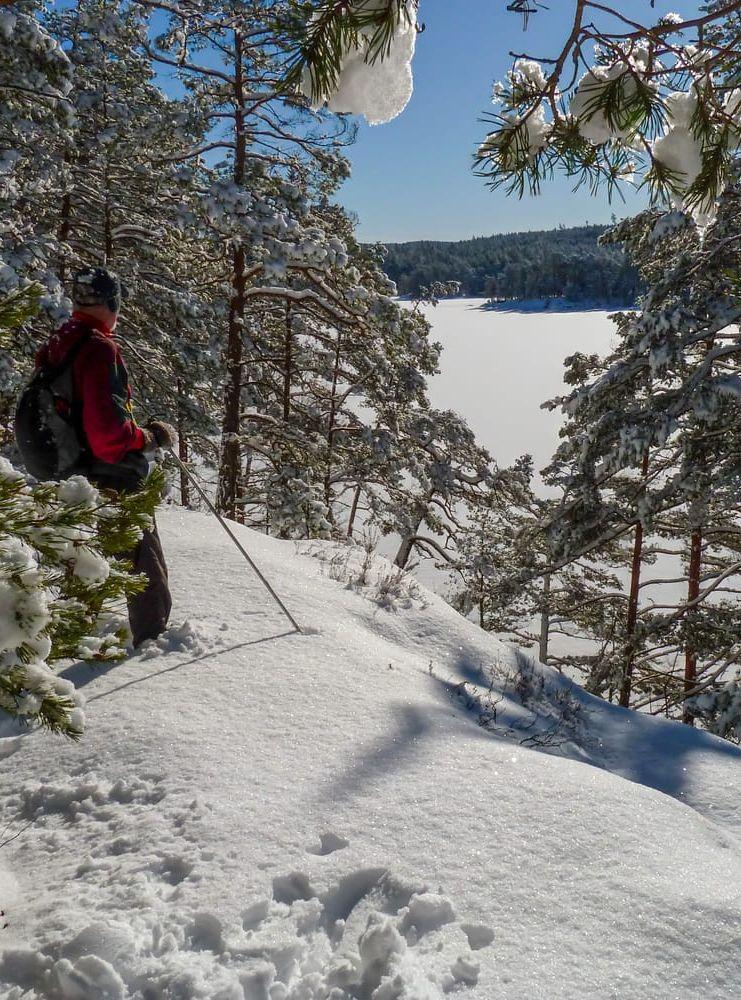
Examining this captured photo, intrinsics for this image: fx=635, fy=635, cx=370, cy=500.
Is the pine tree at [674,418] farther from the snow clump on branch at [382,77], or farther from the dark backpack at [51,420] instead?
the dark backpack at [51,420]

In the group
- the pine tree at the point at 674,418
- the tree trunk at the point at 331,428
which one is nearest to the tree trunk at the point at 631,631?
the pine tree at the point at 674,418

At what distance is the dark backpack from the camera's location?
3381 mm

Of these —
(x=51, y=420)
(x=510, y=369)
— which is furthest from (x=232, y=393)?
(x=510, y=369)

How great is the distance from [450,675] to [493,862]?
2.65 meters

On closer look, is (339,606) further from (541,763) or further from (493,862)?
(493,862)

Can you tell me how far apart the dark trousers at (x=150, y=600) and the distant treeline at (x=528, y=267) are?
7111 centimetres

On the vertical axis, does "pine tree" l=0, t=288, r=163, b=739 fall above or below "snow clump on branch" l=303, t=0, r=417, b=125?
below

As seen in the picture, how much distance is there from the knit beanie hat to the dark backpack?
0.21 meters

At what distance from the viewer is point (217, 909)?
6.80 ft

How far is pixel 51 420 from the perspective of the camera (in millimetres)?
3395

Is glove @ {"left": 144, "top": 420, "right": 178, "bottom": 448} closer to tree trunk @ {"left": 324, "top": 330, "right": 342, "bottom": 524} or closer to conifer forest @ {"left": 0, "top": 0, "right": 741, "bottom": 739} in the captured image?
conifer forest @ {"left": 0, "top": 0, "right": 741, "bottom": 739}

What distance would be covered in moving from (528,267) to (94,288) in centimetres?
10136

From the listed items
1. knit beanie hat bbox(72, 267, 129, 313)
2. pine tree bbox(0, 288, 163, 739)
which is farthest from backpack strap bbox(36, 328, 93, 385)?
pine tree bbox(0, 288, 163, 739)

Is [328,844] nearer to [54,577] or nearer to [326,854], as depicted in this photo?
[326,854]
